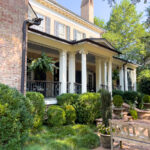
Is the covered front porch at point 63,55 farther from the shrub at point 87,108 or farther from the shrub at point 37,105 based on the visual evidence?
the shrub at point 37,105

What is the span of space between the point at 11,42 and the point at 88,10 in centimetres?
1280

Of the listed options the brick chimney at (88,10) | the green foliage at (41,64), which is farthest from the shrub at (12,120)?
the brick chimney at (88,10)

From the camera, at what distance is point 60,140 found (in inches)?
187

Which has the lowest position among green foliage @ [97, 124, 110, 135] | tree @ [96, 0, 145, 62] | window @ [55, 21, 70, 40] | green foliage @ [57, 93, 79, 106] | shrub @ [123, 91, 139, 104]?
green foliage @ [97, 124, 110, 135]

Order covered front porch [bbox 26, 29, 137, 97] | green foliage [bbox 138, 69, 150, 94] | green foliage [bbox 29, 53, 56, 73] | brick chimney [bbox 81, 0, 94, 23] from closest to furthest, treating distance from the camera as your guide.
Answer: green foliage [bbox 29, 53, 56, 73]
covered front porch [bbox 26, 29, 137, 97]
brick chimney [bbox 81, 0, 94, 23]
green foliage [bbox 138, 69, 150, 94]

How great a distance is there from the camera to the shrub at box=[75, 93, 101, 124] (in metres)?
7.05

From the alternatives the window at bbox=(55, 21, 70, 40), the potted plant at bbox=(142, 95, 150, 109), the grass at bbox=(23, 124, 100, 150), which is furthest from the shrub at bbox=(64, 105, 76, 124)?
the potted plant at bbox=(142, 95, 150, 109)

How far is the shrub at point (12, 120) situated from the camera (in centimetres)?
307

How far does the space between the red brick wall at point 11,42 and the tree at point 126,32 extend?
15832 mm

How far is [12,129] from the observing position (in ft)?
10.2

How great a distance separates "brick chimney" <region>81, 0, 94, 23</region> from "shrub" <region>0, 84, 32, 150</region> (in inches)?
560

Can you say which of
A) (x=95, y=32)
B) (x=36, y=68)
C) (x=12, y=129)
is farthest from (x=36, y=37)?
(x=95, y=32)

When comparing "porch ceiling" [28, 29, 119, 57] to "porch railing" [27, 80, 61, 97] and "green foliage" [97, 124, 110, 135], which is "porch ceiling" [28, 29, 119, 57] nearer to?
"porch railing" [27, 80, 61, 97]

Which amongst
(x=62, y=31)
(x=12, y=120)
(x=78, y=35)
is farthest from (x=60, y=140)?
(x=78, y=35)
